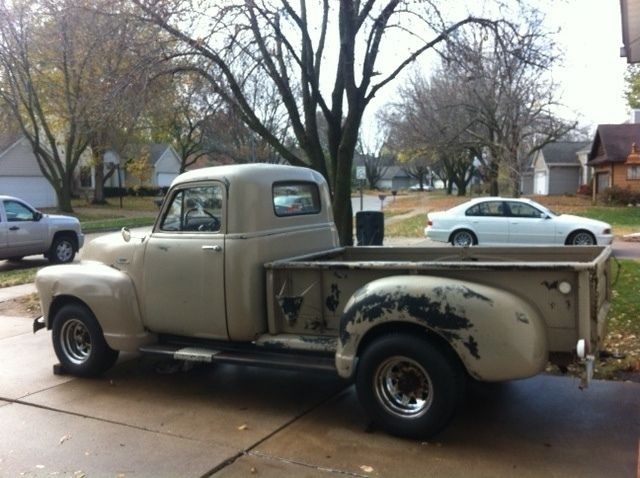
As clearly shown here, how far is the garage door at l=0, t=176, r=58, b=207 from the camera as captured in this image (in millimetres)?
42562

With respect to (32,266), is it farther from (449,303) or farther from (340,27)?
(449,303)

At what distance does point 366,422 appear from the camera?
16.4ft

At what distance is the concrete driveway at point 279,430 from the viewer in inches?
167

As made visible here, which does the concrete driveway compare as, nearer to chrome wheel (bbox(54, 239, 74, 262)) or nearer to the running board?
the running board

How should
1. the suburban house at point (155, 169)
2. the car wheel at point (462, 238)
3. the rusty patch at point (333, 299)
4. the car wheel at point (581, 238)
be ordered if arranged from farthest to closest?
the suburban house at point (155, 169) → the car wheel at point (462, 238) → the car wheel at point (581, 238) → the rusty patch at point (333, 299)

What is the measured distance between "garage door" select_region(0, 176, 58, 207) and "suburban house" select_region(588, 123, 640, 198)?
3588 cm

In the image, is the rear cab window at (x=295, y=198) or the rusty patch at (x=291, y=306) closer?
the rusty patch at (x=291, y=306)

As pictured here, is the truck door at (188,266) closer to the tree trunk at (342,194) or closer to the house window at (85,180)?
the tree trunk at (342,194)

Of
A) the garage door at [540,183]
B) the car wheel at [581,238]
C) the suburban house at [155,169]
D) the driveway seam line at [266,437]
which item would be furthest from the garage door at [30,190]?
the driveway seam line at [266,437]

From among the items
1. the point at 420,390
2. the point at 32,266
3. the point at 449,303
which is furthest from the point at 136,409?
the point at 32,266

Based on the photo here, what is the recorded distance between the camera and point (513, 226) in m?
16.2

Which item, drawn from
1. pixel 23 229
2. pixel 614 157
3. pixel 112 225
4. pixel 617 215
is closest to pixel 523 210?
pixel 23 229

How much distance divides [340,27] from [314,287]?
8.34m

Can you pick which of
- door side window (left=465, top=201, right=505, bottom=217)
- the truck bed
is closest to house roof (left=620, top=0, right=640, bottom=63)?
the truck bed
